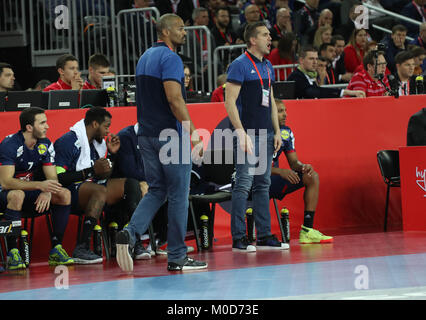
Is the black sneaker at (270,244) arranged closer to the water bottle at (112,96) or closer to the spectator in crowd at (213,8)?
the water bottle at (112,96)

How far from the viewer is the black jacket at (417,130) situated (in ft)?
29.7

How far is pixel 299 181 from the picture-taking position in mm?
Answer: 8281

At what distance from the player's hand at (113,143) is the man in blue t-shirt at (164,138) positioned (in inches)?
65.0

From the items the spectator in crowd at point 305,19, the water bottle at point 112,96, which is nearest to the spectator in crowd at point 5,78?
the water bottle at point 112,96

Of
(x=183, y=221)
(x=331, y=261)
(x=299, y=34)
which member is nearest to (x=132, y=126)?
(x=183, y=221)

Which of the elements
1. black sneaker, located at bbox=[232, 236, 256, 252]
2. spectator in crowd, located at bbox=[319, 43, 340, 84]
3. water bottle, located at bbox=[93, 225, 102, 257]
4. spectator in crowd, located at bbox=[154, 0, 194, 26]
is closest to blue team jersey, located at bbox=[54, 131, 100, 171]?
water bottle, located at bbox=[93, 225, 102, 257]

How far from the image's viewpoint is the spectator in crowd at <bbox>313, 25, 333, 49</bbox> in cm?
1365

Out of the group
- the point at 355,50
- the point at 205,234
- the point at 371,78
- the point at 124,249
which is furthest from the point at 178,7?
the point at 124,249

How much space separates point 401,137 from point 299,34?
519 cm

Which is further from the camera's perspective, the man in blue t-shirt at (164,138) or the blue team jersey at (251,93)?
the blue team jersey at (251,93)

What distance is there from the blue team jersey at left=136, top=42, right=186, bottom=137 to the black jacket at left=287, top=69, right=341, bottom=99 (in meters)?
4.07

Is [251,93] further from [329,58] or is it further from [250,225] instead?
[329,58]

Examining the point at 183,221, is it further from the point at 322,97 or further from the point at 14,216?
the point at 322,97
